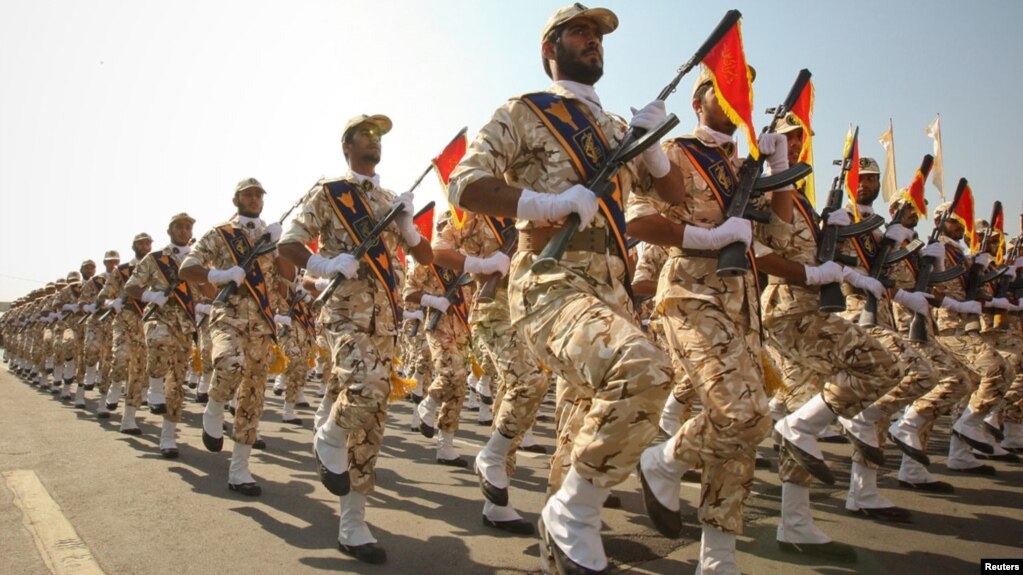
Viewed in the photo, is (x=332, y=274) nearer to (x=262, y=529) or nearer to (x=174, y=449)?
(x=262, y=529)

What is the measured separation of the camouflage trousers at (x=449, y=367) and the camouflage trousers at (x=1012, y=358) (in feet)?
21.3

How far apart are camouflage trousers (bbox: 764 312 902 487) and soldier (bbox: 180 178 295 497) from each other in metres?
4.51

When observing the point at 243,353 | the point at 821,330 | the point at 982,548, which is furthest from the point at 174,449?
the point at 982,548

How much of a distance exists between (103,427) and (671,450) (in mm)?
9695

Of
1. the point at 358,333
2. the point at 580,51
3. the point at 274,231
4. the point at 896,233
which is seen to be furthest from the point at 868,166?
the point at 274,231

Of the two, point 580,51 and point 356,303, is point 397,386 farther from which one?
point 580,51

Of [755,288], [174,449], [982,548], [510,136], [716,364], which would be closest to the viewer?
[510,136]

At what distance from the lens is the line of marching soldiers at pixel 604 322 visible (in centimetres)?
302

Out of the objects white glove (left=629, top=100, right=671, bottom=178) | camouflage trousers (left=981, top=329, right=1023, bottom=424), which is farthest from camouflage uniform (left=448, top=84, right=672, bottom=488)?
camouflage trousers (left=981, top=329, right=1023, bottom=424)

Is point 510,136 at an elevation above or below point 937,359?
above

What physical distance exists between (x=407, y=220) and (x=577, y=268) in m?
2.40

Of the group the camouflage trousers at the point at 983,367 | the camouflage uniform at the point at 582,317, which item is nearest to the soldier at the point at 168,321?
the camouflage uniform at the point at 582,317

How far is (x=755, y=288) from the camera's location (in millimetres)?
4121

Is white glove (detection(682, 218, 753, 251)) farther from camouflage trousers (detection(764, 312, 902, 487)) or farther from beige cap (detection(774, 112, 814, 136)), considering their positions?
beige cap (detection(774, 112, 814, 136))
